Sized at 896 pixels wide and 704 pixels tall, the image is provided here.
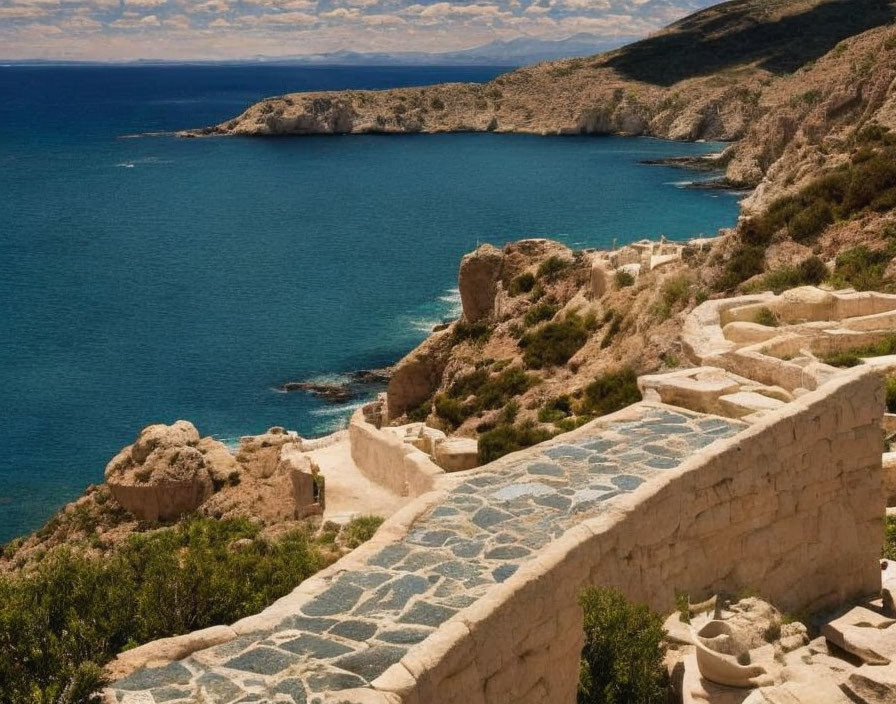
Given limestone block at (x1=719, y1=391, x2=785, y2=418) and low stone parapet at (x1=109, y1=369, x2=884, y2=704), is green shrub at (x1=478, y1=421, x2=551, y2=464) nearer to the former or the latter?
low stone parapet at (x1=109, y1=369, x2=884, y2=704)

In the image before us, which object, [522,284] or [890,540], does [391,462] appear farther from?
[522,284]

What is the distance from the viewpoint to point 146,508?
2259 centimetres

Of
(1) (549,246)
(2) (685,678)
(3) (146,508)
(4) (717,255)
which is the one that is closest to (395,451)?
(2) (685,678)

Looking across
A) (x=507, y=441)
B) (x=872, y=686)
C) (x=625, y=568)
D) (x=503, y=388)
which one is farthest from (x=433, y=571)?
(x=503, y=388)

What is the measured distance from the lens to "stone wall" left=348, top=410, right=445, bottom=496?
39.4ft

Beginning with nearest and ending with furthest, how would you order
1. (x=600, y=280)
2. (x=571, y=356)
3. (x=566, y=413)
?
(x=566, y=413) → (x=571, y=356) → (x=600, y=280)

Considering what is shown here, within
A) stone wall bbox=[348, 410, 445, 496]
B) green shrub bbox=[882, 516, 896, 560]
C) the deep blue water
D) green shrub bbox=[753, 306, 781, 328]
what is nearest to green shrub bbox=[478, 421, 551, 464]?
stone wall bbox=[348, 410, 445, 496]

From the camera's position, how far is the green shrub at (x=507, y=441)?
45.7 ft

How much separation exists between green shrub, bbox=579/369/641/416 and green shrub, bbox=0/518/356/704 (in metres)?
7.02

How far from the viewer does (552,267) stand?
32.3 m

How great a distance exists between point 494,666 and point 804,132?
205ft

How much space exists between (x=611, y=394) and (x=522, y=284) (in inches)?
584

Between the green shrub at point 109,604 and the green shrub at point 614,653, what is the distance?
2666mm

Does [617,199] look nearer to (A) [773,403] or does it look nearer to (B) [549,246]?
(B) [549,246]
